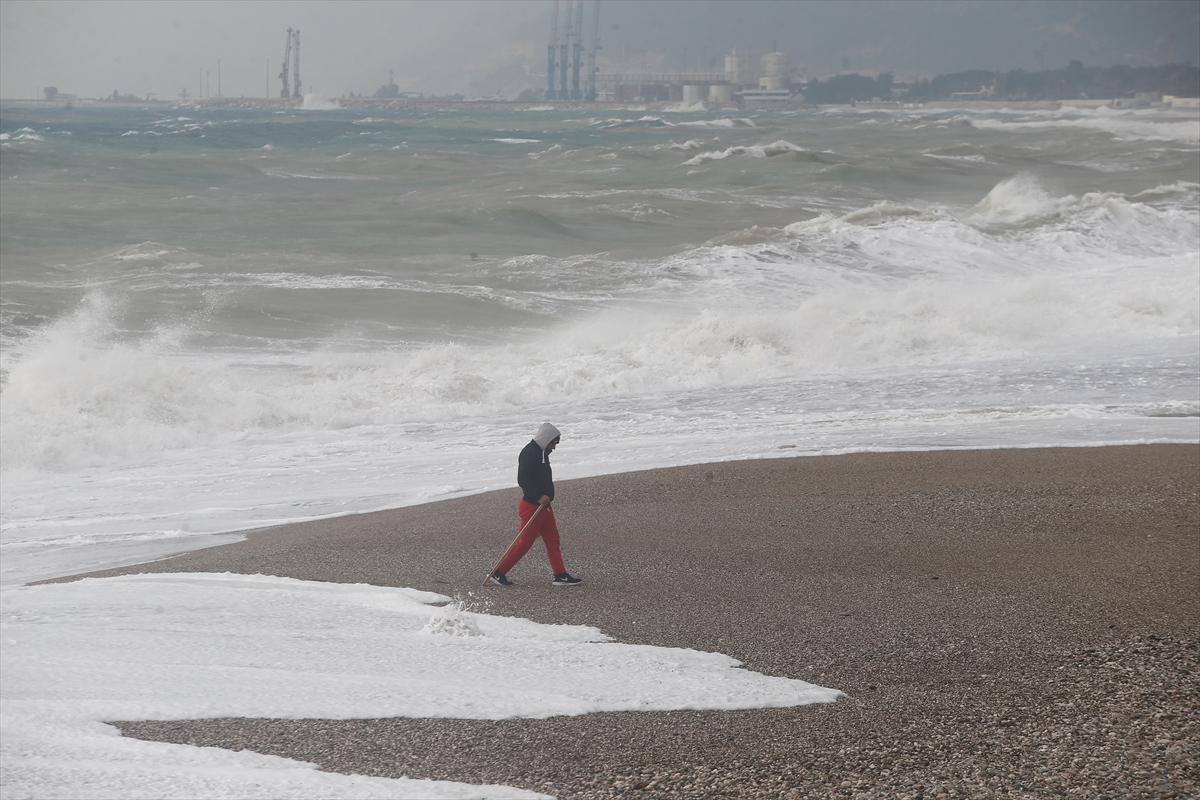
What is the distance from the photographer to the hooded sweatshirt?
6816 mm

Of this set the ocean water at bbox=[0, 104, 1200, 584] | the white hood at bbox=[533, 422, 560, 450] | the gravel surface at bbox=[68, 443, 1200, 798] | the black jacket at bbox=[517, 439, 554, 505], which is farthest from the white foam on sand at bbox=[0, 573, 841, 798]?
the ocean water at bbox=[0, 104, 1200, 584]

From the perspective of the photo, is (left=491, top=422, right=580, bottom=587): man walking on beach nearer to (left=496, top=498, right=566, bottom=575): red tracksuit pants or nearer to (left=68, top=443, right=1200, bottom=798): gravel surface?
(left=496, top=498, right=566, bottom=575): red tracksuit pants

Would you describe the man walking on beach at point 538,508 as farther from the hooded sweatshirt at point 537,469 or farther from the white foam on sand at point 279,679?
the white foam on sand at point 279,679

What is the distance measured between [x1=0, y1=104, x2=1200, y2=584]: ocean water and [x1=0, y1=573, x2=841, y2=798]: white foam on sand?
2.30m

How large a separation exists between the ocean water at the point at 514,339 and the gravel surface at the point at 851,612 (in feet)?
4.17

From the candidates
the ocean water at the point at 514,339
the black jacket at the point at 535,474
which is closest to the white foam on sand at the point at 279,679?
the black jacket at the point at 535,474

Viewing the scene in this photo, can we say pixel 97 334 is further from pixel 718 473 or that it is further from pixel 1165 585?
pixel 1165 585

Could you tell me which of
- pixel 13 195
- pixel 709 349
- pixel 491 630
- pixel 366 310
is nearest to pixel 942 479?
pixel 491 630

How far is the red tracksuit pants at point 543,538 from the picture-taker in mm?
6812

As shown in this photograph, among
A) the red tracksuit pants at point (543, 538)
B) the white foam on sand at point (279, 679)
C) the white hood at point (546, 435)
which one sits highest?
the white hood at point (546, 435)

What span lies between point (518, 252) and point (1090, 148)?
5399 centimetres

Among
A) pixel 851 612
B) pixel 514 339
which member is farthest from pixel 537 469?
pixel 514 339

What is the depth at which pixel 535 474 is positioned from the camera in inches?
270

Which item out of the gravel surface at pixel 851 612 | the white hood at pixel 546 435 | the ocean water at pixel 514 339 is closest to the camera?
the gravel surface at pixel 851 612
